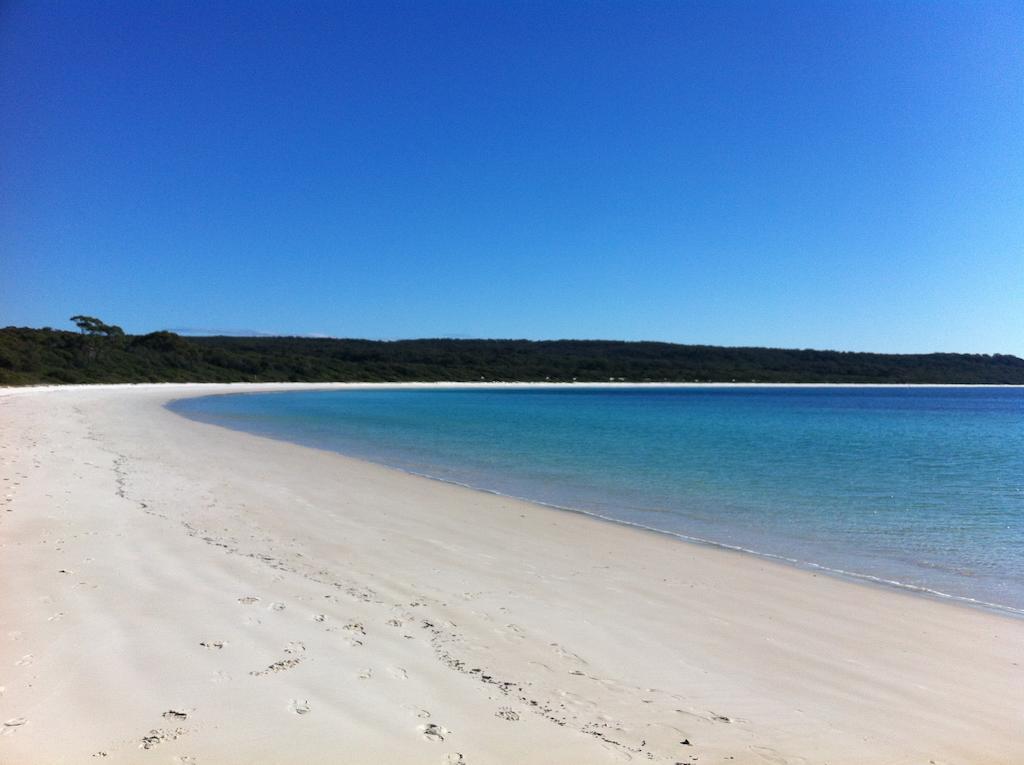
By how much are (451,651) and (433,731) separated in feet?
3.60

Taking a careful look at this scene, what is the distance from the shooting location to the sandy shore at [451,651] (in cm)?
325

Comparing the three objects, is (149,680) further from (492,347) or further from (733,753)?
(492,347)

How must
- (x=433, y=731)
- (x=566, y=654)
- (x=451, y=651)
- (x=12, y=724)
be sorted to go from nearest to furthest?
(x=12, y=724)
(x=433, y=731)
(x=451, y=651)
(x=566, y=654)

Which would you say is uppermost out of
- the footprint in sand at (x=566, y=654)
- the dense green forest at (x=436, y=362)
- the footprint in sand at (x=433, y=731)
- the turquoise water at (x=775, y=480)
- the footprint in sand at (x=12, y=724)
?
the dense green forest at (x=436, y=362)

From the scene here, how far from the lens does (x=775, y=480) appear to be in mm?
14805

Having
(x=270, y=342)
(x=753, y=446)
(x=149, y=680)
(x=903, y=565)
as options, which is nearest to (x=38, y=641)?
(x=149, y=680)

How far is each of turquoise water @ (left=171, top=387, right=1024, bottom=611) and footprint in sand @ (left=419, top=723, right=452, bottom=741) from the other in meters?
5.88

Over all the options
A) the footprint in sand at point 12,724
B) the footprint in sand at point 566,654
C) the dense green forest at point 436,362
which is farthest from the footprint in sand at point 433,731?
the dense green forest at point 436,362

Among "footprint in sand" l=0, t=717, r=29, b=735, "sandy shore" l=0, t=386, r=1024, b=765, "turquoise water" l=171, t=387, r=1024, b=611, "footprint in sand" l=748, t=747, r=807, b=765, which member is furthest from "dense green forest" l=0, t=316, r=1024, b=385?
"footprint in sand" l=748, t=747, r=807, b=765

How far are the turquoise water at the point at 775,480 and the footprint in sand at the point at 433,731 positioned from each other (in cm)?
588

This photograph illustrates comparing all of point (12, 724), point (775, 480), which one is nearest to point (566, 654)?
point (12, 724)

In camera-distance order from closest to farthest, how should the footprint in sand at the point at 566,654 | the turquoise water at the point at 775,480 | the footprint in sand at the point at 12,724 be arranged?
the footprint in sand at the point at 12,724, the footprint in sand at the point at 566,654, the turquoise water at the point at 775,480

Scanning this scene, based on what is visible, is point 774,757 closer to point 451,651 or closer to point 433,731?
point 433,731

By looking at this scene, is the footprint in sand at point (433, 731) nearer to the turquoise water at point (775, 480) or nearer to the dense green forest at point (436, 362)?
the turquoise water at point (775, 480)
